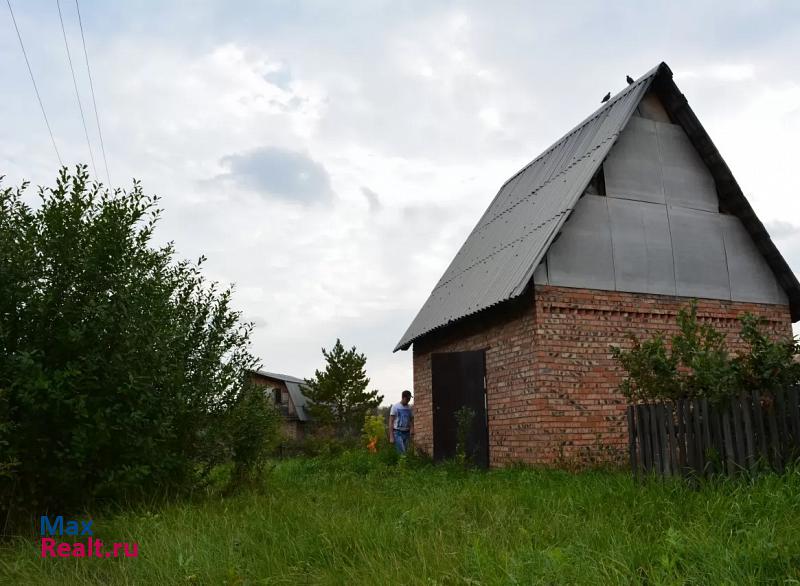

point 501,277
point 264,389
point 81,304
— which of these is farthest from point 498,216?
point 81,304

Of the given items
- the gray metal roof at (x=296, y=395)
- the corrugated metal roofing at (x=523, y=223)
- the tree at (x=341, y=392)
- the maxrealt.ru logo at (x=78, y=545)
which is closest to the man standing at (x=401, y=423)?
the corrugated metal roofing at (x=523, y=223)

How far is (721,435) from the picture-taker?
5.93m

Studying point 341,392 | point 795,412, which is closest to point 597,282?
point 795,412

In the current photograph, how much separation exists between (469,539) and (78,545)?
3212 mm

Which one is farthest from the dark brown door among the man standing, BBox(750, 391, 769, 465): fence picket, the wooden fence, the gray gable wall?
BBox(750, 391, 769, 465): fence picket

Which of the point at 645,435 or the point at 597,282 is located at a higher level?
the point at 597,282

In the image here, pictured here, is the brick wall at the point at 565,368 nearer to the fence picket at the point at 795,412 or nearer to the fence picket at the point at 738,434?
the fence picket at the point at 738,434

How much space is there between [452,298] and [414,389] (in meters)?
2.46

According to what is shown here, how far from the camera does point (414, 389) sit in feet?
46.0

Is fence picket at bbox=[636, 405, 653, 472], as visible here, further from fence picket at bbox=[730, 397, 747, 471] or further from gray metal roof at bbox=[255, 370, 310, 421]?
gray metal roof at bbox=[255, 370, 310, 421]

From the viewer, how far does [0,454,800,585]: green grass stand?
3.77m

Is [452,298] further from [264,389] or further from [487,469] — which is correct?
[264,389]

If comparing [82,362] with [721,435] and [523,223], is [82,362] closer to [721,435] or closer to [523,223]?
[721,435]

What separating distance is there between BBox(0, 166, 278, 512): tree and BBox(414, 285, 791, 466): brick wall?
15.6 ft
